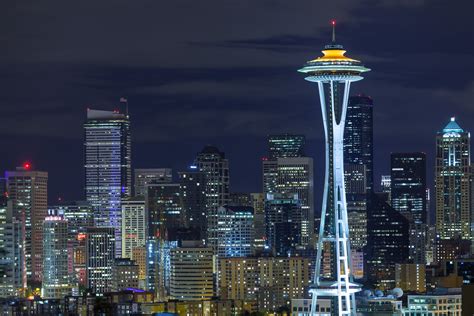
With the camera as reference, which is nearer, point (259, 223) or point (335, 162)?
point (335, 162)

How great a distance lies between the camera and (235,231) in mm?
74625

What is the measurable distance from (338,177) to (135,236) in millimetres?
32587

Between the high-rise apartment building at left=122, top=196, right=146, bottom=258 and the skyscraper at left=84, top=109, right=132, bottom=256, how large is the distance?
5.14 m

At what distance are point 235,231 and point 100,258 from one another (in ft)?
20.6

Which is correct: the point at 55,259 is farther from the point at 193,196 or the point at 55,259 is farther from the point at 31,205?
the point at 193,196

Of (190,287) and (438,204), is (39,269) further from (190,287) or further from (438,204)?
(438,204)

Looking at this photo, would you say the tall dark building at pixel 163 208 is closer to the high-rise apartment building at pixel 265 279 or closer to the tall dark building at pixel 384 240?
the tall dark building at pixel 384 240

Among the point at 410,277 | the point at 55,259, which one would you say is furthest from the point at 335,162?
the point at 55,259

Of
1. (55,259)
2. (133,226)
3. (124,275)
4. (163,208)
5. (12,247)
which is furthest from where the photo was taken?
(133,226)

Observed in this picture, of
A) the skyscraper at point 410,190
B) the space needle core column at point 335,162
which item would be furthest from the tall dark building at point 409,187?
the space needle core column at point 335,162

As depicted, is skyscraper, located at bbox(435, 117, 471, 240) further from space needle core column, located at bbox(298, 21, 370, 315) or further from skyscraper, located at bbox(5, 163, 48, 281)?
space needle core column, located at bbox(298, 21, 370, 315)

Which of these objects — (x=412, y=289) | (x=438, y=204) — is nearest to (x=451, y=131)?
(x=438, y=204)

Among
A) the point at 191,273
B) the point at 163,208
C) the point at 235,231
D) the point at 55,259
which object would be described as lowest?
the point at 191,273

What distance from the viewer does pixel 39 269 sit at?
69.9 meters
